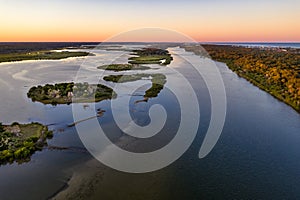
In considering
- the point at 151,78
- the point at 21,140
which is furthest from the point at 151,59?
the point at 21,140

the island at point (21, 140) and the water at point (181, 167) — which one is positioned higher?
the island at point (21, 140)

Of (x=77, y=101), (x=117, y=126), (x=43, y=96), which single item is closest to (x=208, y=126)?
(x=117, y=126)

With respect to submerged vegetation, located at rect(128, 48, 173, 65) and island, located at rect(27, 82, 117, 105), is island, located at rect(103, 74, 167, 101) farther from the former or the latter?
submerged vegetation, located at rect(128, 48, 173, 65)

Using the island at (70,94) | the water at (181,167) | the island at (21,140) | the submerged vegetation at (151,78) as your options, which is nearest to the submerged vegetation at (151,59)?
the submerged vegetation at (151,78)

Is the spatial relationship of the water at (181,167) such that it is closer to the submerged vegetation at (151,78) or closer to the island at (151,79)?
the island at (151,79)

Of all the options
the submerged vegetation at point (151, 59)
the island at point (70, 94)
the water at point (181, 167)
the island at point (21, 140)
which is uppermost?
the submerged vegetation at point (151, 59)

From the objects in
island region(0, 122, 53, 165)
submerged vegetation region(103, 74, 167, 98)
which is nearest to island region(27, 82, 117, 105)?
submerged vegetation region(103, 74, 167, 98)
